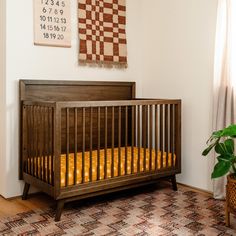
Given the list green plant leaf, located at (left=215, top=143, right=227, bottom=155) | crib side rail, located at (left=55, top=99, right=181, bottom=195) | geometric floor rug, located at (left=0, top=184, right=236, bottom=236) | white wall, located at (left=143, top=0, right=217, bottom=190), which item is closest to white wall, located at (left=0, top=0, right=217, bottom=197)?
white wall, located at (left=143, top=0, right=217, bottom=190)

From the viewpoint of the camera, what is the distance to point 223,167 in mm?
2311

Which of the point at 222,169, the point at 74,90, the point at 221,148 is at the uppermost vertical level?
the point at 74,90

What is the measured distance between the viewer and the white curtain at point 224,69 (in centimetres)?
279

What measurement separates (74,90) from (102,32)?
2.26 ft

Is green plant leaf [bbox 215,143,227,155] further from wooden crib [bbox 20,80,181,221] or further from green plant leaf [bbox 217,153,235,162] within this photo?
wooden crib [bbox 20,80,181,221]

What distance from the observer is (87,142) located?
330cm

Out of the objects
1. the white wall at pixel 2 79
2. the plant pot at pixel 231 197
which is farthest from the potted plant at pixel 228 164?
the white wall at pixel 2 79

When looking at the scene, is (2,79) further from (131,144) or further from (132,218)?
(132,218)

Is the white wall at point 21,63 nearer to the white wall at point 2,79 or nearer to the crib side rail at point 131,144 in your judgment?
the white wall at point 2,79

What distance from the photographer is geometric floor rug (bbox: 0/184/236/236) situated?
2279mm

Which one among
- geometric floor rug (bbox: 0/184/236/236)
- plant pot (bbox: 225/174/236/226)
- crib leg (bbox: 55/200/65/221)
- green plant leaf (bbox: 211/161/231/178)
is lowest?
geometric floor rug (bbox: 0/184/236/236)

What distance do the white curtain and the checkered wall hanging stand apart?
1088 millimetres

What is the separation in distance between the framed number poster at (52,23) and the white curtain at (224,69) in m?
1.40

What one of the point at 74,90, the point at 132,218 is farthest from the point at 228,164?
the point at 74,90
